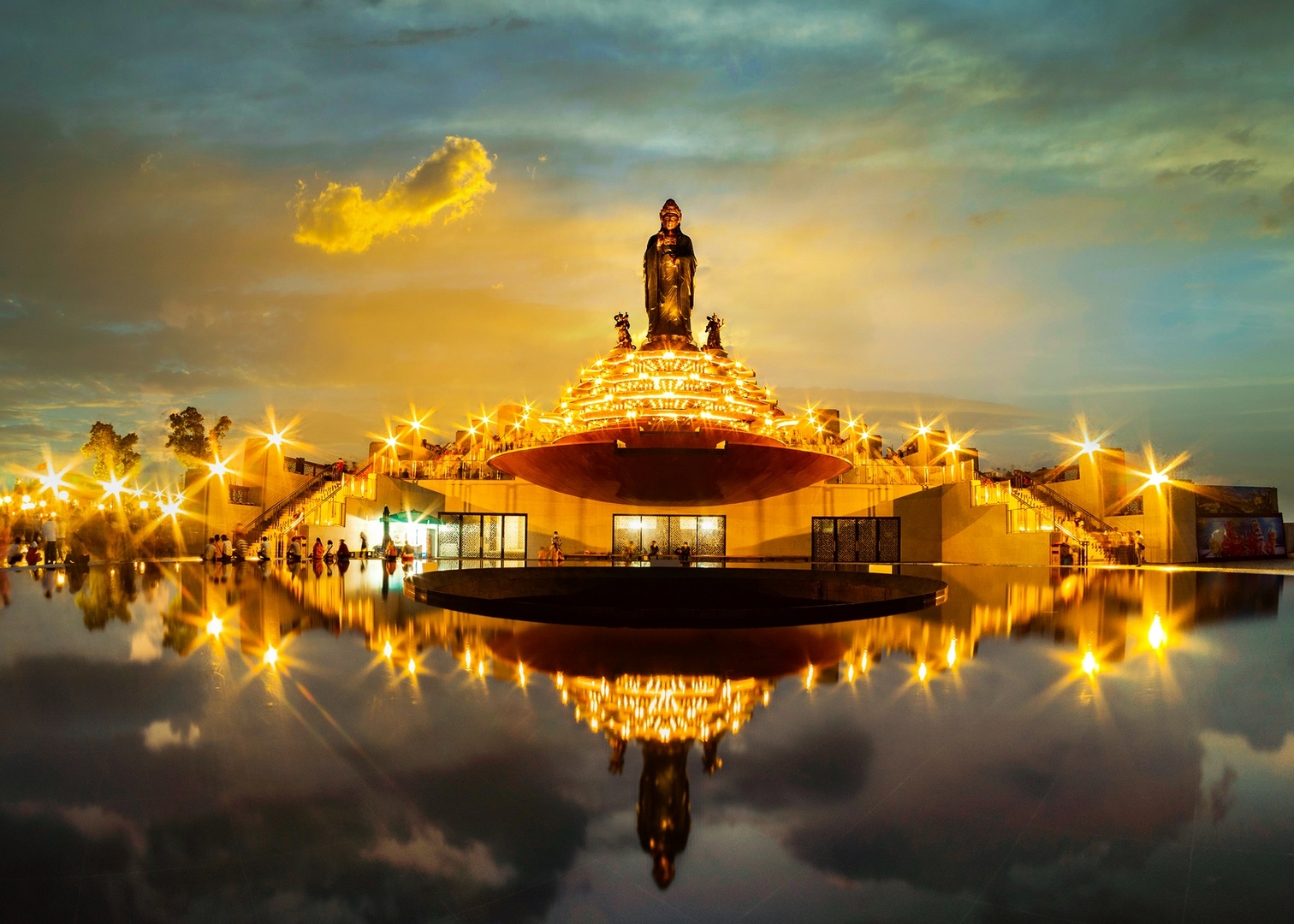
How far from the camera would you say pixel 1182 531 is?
36.4 metres

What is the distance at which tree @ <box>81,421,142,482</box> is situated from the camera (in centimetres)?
4191

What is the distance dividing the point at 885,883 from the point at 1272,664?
838cm

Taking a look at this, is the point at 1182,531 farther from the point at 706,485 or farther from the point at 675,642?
the point at 675,642

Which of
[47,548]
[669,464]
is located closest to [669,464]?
[669,464]

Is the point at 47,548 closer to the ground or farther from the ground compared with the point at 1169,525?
closer to the ground

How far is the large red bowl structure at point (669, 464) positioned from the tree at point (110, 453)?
31251 millimetres

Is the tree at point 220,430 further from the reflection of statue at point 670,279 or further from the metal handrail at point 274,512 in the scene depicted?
the reflection of statue at point 670,279

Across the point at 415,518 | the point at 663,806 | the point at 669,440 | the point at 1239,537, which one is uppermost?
the point at 669,440

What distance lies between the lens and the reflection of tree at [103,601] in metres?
12.0

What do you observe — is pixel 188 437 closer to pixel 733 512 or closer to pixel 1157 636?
pixel 733 512

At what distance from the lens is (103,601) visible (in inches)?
580

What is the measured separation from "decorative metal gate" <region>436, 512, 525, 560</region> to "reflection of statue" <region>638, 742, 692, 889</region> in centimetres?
3427

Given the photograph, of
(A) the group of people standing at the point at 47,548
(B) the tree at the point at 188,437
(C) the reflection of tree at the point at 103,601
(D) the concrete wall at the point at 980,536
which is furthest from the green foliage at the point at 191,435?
(D) the concrete wall at the point at 980,536

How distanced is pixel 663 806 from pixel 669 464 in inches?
606
